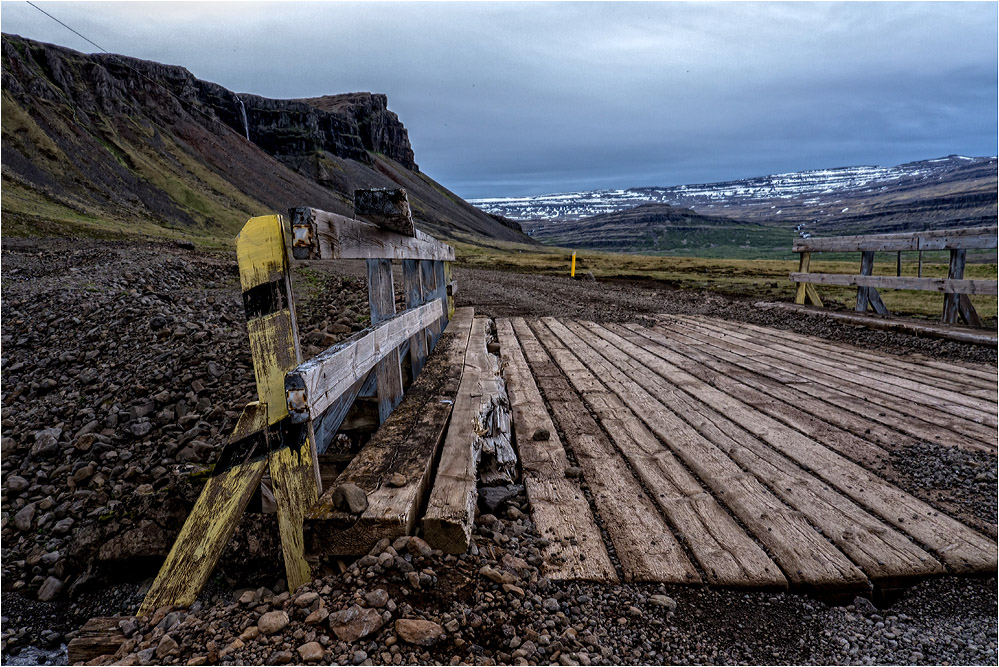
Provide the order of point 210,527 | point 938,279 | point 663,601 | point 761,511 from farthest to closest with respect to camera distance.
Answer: point 938,279, point 761,511, point 210,527, point 663,601

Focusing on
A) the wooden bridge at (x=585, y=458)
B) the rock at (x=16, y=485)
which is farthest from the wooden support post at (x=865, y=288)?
the rock at (x=16, y=485)

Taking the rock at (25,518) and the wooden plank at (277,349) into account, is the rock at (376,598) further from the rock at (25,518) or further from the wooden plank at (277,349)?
the rock at (25,518)

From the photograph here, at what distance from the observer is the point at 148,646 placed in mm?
1699

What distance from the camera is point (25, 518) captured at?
11.7 feet

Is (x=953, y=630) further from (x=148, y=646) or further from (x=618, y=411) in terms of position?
(x=148, y=646)

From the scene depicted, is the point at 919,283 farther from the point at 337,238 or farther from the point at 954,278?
the point at 337,238

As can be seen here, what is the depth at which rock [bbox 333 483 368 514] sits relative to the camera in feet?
6.43

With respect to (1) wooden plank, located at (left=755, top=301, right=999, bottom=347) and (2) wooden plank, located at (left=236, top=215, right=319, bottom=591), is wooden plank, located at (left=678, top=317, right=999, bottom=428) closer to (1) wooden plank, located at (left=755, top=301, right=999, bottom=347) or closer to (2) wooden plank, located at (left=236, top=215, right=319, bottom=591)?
(1) wooden plank, located at (left=755, top=301, right=999, bottom=347)

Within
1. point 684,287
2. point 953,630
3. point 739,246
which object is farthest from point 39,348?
point 739,246

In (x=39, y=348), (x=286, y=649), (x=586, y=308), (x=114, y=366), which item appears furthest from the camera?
(x=586, y=308)

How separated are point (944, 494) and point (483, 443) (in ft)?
7.83

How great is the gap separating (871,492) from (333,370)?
Result: 2.74 meters

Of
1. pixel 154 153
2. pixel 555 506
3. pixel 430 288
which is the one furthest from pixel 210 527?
pixel 154 153

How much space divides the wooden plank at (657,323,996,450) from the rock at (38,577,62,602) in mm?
5342
